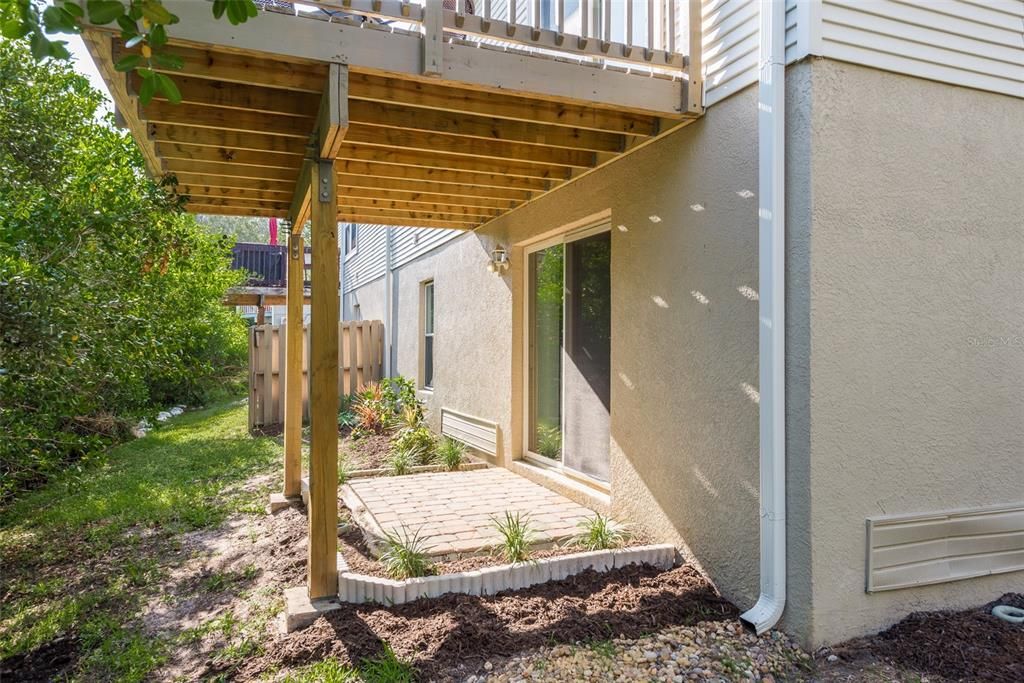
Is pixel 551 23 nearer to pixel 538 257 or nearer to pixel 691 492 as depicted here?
pixel 538 257

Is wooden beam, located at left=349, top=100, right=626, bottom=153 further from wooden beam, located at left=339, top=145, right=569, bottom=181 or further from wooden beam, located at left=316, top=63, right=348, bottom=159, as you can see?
wooden beam, located at left=316, top=63, right=348, bottom=159

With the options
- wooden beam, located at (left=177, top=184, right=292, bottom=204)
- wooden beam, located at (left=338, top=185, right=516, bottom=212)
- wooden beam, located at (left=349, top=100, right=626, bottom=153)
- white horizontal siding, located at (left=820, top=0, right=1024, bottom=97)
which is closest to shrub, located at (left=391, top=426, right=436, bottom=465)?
wooden beam, located at (left=338, top=185, right=516, bottom=212)

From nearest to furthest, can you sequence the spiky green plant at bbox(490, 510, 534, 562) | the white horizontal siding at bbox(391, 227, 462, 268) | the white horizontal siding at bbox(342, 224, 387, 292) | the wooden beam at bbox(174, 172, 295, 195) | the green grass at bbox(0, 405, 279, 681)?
the green grass at bbox(0, 405, 279, 681) → the spiky green plant at bbox(490, 510, 534, 562) → the wooden beam at bbox(174, 172, 295, 195) → the white horizontal siding at bbox(391, 227, 462, 268) → the white horizontal siding at bbox(342, 224, 387, 292)

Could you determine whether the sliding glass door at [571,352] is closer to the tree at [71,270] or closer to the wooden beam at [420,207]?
the wooden beam at [420,207]

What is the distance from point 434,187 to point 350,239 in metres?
11.3

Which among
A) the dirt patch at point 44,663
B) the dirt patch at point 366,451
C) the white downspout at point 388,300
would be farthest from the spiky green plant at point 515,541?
the white downspout at point 388,300

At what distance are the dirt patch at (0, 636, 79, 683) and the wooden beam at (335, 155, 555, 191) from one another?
324cm

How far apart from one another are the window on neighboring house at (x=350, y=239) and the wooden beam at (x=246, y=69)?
1213 cm

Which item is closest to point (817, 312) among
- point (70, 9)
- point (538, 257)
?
point (70, 9)

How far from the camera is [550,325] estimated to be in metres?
5.76

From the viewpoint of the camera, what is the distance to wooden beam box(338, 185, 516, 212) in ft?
18.2

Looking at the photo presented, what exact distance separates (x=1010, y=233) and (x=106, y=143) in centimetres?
630

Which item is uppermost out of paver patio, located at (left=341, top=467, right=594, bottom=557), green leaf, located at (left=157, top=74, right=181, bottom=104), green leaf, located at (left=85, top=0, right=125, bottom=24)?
green leaf, located at (left=85, top=0, right=125, bottom=24)

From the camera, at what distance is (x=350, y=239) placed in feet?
53.1
